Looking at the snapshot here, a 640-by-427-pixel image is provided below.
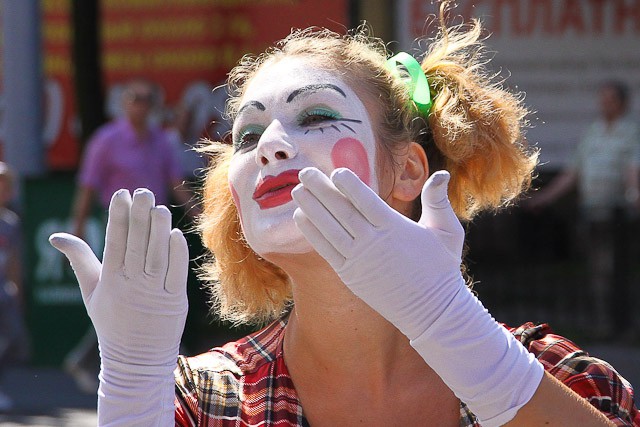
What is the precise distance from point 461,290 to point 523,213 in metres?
8.03

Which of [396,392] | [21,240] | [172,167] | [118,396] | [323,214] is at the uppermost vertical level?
[323,214]

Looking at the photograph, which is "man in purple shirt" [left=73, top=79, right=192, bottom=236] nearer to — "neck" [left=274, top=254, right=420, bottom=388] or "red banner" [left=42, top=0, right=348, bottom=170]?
"red banner" [left=42, top=0, right=348, bottom=170]

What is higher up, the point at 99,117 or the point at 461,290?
the point at 461,290

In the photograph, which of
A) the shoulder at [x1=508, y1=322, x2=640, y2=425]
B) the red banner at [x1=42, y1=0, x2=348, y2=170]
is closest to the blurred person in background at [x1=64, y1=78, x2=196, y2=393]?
the red banner at [x1=42, y1=0, x2=348, y2=170]

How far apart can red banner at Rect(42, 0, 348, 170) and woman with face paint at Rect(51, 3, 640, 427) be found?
Result: 804 cm

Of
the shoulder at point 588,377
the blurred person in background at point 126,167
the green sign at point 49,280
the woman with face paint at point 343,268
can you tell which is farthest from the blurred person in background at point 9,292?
the shoulder at point 588,377

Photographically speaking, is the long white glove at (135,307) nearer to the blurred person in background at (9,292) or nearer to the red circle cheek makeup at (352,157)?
the red circle cheek makeup at (352,157)

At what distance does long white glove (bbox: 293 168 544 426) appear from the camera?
76.0 inches

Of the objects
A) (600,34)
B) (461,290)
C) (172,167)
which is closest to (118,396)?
(461,290)

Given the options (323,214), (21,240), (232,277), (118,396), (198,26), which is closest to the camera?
(323,214)

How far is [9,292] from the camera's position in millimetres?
6887

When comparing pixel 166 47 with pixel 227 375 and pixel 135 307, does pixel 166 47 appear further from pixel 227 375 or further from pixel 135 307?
pixel 135 307

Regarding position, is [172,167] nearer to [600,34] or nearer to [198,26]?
[600,34]

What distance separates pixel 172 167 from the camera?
23.1 ft
